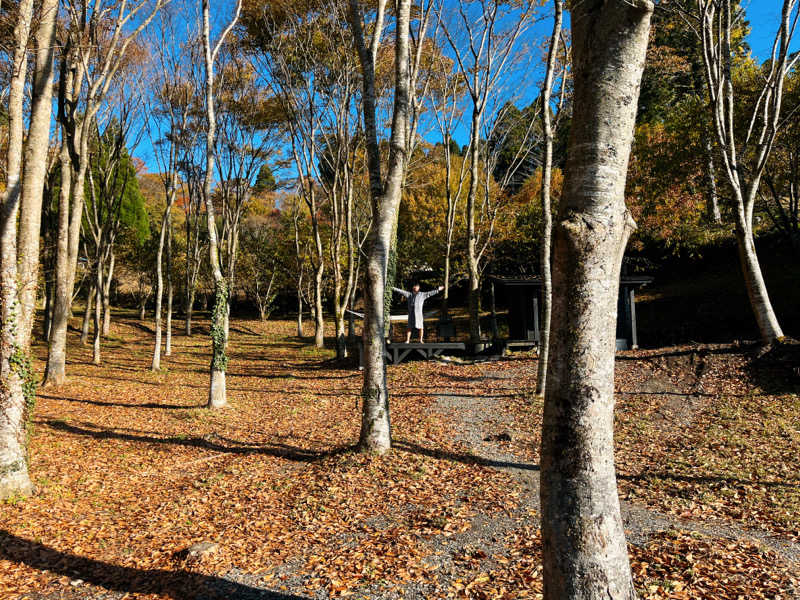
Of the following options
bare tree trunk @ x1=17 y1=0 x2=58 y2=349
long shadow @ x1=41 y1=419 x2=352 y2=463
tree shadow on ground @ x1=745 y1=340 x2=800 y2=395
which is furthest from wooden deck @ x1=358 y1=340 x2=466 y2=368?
→ bare tree trunk @ x1=17 y1=0 x2=58 y2=349

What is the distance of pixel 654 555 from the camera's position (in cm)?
427

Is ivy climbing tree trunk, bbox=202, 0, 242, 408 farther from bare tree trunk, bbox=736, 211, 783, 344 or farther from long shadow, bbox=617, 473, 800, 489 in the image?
bare tree trunk, bbox=736, 211, 783, 344

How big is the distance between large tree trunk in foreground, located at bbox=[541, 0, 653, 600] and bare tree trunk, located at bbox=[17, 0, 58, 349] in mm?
6070

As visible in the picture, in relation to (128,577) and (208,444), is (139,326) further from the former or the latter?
(128,577)

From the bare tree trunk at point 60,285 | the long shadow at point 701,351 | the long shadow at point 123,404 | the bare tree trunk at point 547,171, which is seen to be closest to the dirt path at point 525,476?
the bare tree trunk at point 547,171

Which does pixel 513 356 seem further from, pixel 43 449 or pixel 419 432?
pixel 43 449

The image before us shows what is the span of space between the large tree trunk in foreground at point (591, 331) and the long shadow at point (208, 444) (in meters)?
4.89

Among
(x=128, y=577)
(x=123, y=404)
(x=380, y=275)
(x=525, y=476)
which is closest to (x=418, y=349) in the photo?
(x=123, y=404)

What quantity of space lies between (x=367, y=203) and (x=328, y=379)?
37.5 feet

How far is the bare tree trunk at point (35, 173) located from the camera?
631 cm

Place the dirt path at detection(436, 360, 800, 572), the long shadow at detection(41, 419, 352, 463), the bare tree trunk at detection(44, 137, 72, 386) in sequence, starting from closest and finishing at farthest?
1. the dirt path at detection(436, 360, 800, 572)
2. the long shadow at detection(41, 419, 352, 463)
3. the bare tree trunk at detection(44, 137, 72, 386)

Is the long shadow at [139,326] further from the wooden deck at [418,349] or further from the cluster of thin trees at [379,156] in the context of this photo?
the wooden deck at [418,349]

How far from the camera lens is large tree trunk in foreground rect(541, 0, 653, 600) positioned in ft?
8.75

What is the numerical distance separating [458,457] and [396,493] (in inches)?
61.9
